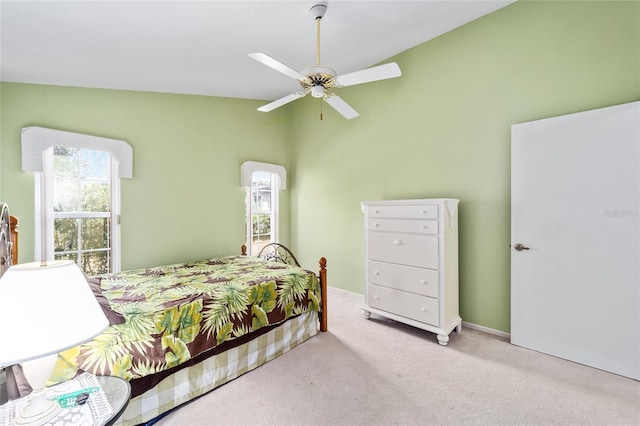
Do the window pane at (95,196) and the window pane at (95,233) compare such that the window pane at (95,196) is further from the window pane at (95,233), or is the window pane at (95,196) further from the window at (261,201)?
the window at (261,201)

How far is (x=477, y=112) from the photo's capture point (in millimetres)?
2928

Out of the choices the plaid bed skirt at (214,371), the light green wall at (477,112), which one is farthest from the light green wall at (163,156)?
the plaid bed skirt at (214,371)

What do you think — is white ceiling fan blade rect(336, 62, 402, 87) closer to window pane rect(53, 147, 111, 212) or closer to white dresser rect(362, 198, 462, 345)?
white dresser rect(362, 198, 462, 345)

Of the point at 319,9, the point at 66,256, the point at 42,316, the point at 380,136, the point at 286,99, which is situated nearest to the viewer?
the point at 42,316

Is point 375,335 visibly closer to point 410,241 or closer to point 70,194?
point 410,241

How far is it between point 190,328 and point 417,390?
1624 mm

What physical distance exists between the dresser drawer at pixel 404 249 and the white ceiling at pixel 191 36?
6.80 ft

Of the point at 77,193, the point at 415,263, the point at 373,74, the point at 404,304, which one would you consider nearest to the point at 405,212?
the point at 415,263

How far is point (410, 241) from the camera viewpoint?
2.91 metres

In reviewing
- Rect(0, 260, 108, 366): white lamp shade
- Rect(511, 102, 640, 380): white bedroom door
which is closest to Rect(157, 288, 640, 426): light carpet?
Rect(511, 102, 640, 380): white bedroom door

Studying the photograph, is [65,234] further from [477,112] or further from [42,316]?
[477,112]

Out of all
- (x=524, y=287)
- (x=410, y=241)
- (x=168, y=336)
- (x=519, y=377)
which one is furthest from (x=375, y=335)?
(x=168, y=336)

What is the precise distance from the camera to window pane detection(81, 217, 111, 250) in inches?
125

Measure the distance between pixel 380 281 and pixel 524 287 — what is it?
131 centimetres
